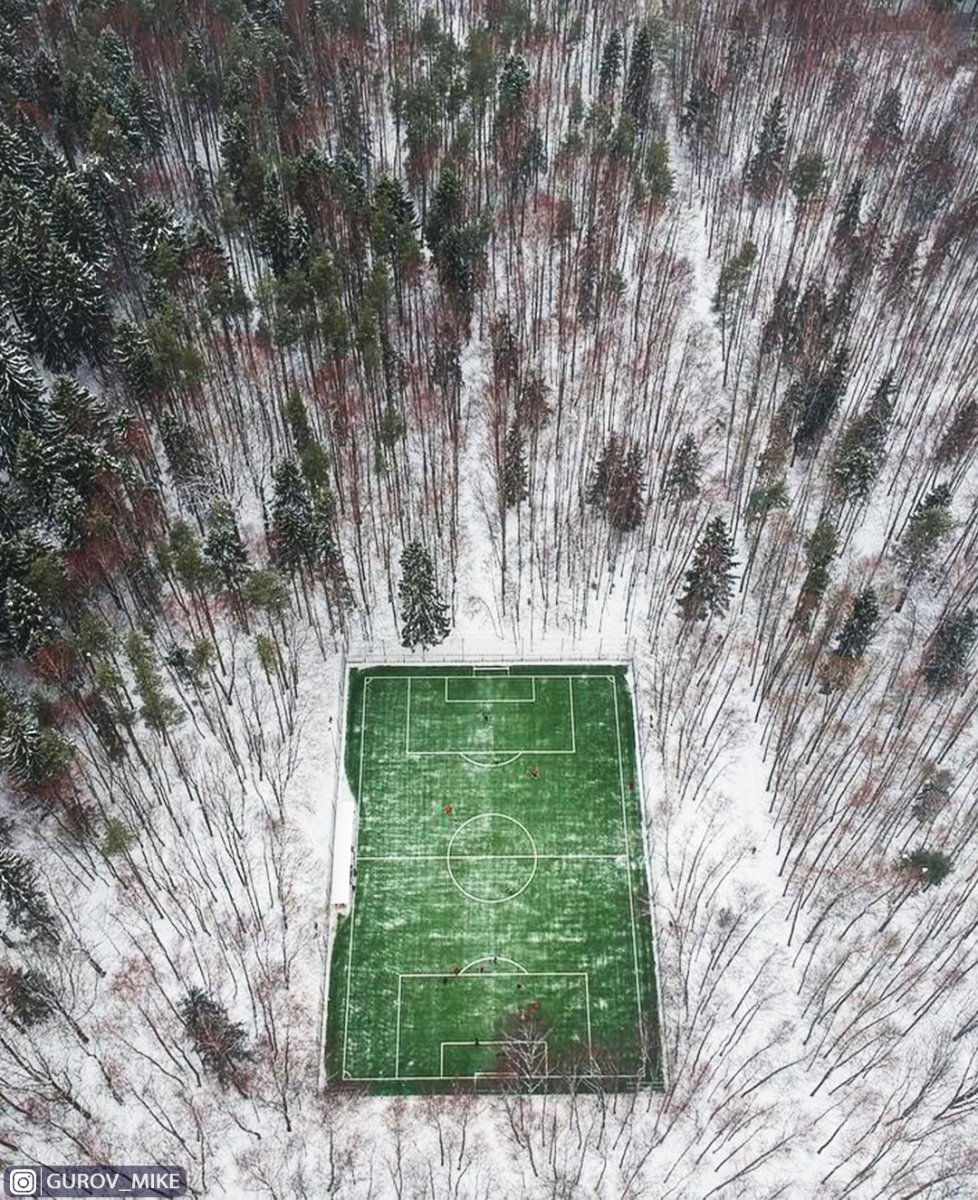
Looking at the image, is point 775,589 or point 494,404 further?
point 494,404

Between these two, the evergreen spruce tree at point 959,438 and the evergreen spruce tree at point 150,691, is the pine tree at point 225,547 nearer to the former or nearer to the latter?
the evergreen spruce tree at point 150,691

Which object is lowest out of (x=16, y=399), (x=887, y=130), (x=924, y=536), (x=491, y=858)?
(x=491, y=858)

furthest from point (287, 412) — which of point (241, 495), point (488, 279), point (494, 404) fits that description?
point (488, 279)

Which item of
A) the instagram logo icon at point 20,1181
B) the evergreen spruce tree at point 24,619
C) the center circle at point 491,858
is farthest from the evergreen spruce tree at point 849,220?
the instagram logo icon at point 20,1181

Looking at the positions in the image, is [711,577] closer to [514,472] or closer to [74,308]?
[514,472]

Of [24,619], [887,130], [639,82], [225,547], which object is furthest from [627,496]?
[887,130]

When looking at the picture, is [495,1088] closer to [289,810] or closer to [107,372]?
[289,810]

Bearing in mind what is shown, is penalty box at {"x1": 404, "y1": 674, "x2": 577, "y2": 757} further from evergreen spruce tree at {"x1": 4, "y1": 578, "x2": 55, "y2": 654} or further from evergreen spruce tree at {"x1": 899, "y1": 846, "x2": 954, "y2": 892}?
evergreen spruce tree at {"x1": 4, "y1": 578, "x2": 55, "y2": 654}
